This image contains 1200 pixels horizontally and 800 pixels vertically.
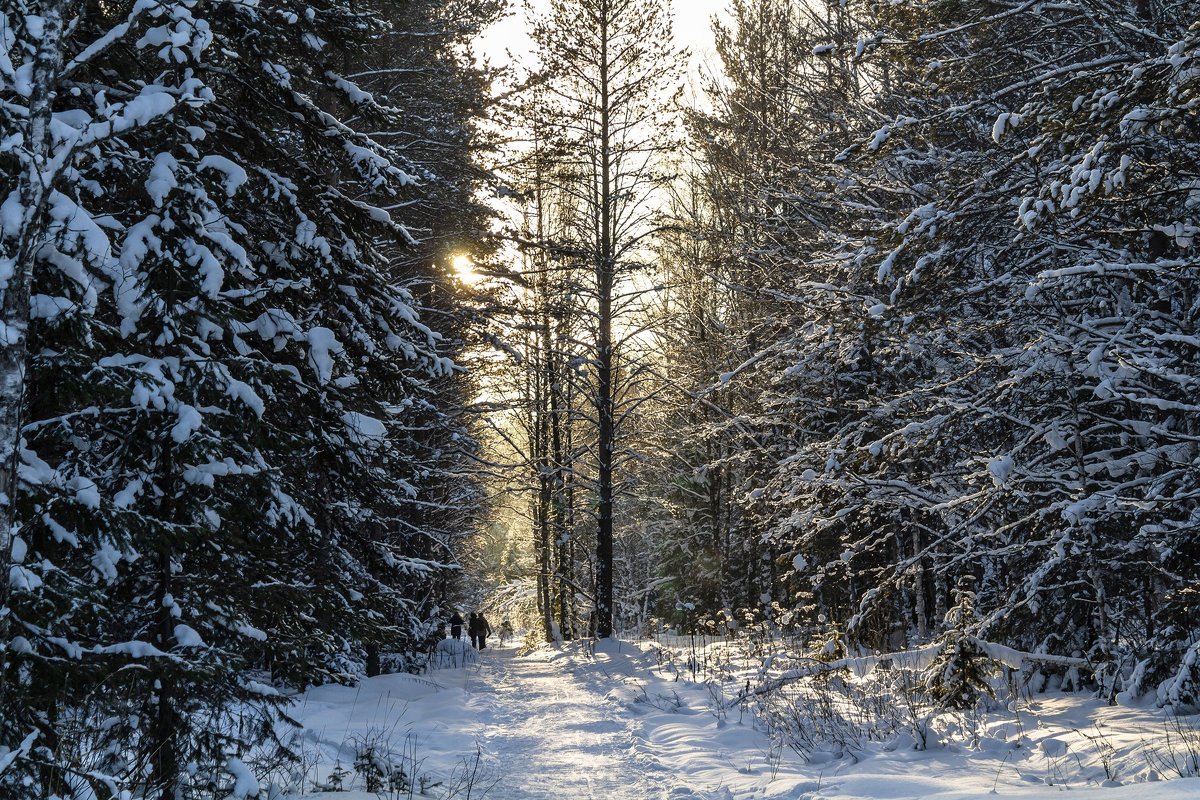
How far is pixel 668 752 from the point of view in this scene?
7.89m

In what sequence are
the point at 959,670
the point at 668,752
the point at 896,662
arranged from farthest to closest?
the point at 896,662 → the point at 668,752 → the point at 959,670

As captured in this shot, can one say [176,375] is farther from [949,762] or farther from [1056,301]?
[1056,301]

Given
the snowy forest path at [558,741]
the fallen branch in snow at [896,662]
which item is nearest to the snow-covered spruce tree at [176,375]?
the snowy forest path at [558,741]

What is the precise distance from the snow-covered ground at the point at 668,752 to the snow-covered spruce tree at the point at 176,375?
1.45 meters

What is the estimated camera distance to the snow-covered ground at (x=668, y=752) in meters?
5.54

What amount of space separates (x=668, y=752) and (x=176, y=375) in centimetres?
566

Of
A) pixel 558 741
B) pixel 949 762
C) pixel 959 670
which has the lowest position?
pixel 558 741

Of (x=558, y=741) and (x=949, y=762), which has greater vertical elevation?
(x=949, y=762)

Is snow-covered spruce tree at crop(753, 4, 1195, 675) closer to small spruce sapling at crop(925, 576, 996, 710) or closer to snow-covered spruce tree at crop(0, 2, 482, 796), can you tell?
small spruce sapling at crop(925, 576, 996, 710)

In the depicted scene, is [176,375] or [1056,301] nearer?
[176,375]

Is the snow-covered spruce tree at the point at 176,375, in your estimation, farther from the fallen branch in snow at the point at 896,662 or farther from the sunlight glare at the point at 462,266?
the sunlight glare at the point at 462,266

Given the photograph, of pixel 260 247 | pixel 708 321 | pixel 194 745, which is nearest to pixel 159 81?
pixel 260 247

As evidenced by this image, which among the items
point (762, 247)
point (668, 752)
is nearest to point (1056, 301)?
point (668, 752)

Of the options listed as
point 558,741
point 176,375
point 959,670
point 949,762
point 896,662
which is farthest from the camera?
point 896,662
